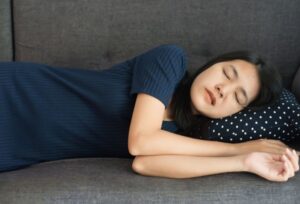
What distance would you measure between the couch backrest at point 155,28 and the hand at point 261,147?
1.62 feet

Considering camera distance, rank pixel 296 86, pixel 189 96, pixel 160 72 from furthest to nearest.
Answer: pixel 296 86 < pixel 189 96 < pixel 160 72

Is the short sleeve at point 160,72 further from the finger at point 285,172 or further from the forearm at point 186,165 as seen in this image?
the finger at point 285,172

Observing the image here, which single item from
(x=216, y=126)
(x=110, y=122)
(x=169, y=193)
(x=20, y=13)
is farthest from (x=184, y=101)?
(x=20, y=13)

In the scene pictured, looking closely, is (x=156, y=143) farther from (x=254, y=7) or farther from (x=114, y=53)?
(x=254, y=7)

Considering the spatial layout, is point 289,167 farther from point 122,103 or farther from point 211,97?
point 122,103

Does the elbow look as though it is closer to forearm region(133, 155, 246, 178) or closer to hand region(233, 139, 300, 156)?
forearm region(133, 155, 246, 178)

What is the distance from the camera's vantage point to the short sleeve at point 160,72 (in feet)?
4.21

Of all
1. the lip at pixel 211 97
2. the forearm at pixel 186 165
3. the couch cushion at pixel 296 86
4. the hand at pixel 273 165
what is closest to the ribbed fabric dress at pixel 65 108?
the lip at pixel 211 97

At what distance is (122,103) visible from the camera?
4.48ft

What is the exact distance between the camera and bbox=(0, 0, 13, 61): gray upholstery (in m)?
1.79

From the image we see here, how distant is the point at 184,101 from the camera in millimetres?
1438

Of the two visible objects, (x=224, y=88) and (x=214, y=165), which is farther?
(x=224, y=88)

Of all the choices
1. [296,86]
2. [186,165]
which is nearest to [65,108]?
[186,165]

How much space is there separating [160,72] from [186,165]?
0.29m
